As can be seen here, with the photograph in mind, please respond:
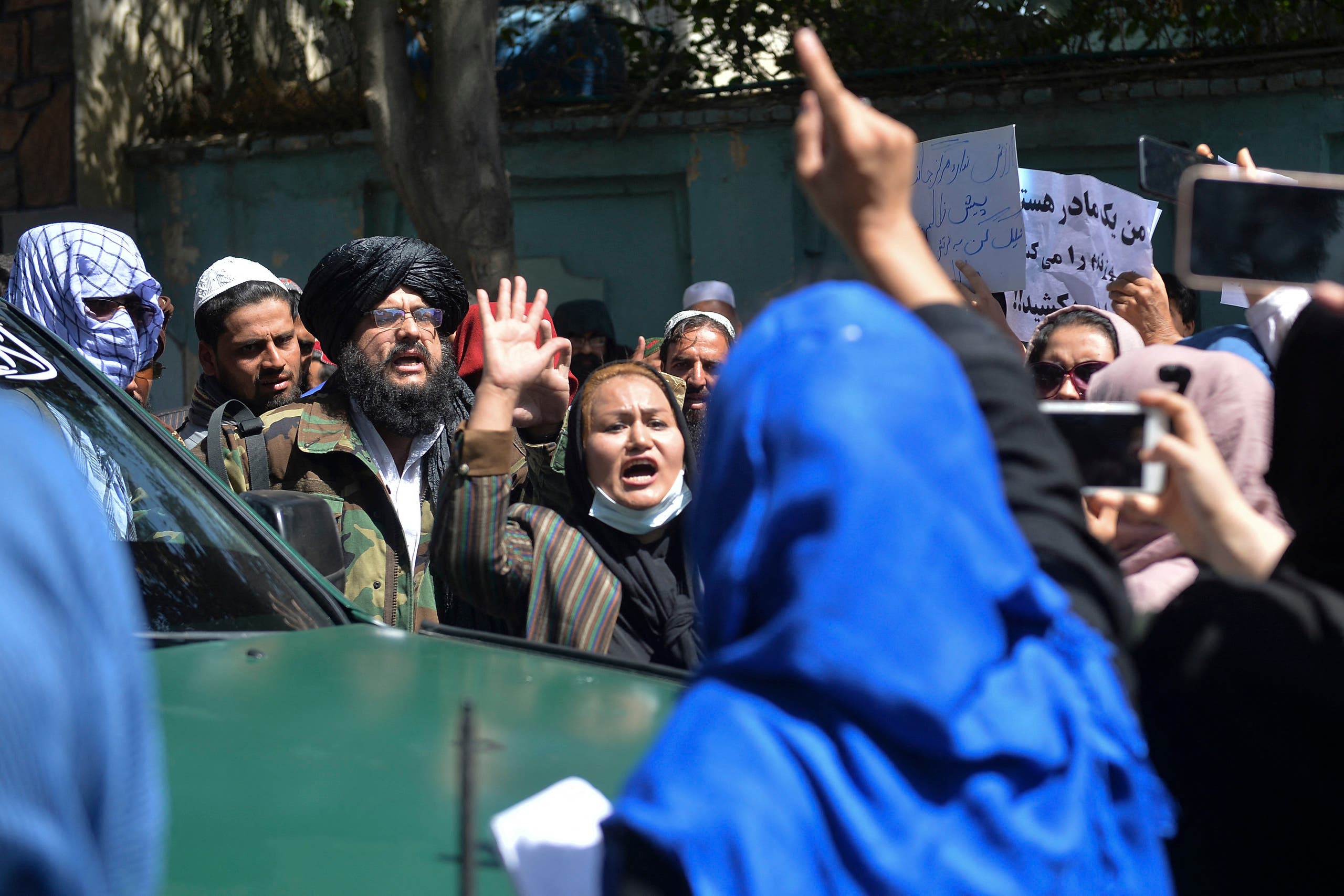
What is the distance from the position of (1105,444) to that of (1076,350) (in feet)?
7.35

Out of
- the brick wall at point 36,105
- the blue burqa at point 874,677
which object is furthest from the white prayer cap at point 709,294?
the brick wall at point 36,105

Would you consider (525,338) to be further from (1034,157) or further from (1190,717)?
(1034,157)

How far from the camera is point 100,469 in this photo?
2.58m

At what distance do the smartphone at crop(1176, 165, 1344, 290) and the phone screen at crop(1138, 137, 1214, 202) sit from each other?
26 centimetres

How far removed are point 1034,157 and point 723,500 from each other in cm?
796

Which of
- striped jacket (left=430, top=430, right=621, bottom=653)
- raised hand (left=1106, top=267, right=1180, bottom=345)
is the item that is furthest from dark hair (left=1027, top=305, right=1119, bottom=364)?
striped jacket (left=430, top=430, right=621, bottom=653)

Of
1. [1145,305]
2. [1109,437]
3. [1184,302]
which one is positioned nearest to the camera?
[1109,437]

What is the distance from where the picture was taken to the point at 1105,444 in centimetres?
146

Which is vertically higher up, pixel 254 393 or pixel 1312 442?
pixel 1312 442

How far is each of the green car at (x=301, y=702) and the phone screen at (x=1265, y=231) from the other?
38.4 inches

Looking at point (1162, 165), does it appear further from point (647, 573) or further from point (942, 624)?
point (647, 573)

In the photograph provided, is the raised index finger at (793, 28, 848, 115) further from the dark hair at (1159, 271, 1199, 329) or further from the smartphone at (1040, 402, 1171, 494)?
the dark hair at (1159, 271, 1199, 329)

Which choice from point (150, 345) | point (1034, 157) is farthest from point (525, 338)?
point (1034, 157)

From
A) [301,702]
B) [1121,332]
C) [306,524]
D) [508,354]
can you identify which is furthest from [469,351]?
[301,702]
